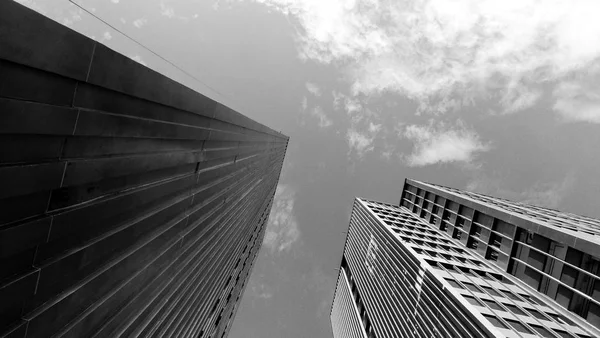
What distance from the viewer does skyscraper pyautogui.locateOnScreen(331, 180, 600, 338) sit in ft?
86.9

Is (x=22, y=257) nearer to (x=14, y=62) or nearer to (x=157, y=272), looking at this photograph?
(x=14, y=62)

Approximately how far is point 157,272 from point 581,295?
3322 cm

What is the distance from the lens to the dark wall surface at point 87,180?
24.1 ft

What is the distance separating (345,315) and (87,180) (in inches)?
3726

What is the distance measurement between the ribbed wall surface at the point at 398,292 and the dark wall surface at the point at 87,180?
2767 cm

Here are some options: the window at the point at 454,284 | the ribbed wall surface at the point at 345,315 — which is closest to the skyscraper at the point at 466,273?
the window at the point at 454,284

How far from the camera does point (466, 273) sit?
38.1 m

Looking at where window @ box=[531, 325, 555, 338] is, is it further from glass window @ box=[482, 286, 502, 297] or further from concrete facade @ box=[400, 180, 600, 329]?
glass window @ box=[482, 286, 502, 297]

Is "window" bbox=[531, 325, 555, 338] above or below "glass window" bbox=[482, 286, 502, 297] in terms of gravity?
below

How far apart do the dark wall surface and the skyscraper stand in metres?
27.6

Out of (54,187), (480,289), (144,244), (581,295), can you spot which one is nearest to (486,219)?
(480,289)

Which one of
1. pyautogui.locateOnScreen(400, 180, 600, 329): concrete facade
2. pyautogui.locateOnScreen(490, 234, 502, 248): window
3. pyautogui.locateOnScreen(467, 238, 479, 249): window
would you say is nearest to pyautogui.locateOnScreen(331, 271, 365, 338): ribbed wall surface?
pyautogui.locateOnScreen(467, 238, 479, 249): window

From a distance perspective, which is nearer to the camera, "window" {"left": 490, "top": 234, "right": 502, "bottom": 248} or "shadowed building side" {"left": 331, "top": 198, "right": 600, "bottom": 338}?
"shadowed building side" {"left": 331, "top": 198, "right": 600, "bottom": 338}

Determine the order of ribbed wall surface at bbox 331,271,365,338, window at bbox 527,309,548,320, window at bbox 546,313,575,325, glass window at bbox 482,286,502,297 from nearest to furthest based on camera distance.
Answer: window at bbox 546,313,575,325 < window at bbox 527,309,548,320 < glass window at bbox 482,286,502,297 < ribbed wall surface at bbox 331,271,365,338
